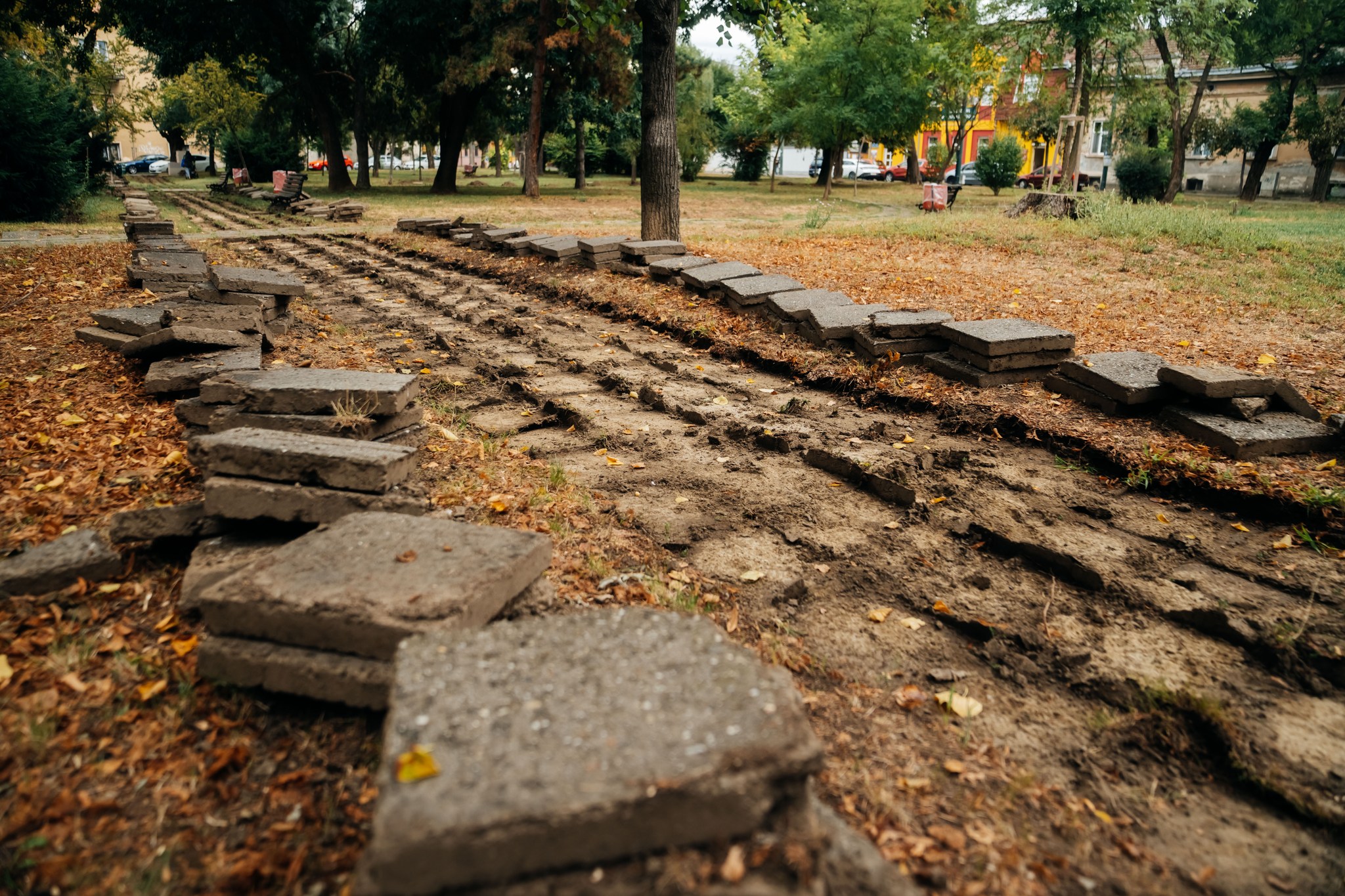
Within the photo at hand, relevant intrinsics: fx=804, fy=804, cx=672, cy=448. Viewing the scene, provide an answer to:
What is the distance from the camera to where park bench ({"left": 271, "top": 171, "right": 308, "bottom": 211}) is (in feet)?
66.2

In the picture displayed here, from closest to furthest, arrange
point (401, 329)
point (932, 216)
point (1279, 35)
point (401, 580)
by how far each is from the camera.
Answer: point (401, 580), point (401, 329), point (932, 216), point (1279, 35)

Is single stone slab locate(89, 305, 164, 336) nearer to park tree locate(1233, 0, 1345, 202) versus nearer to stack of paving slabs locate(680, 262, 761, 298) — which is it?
stack of paving slabs locate(680, 262, 761, 298)

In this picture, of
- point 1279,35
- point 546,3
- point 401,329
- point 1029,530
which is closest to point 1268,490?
point 1029,530

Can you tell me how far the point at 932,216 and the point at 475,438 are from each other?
14.9m

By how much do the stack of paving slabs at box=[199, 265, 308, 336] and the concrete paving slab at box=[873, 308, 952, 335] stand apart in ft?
15.3

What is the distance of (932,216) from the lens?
17078 millimetres

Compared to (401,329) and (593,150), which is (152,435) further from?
(593,150)

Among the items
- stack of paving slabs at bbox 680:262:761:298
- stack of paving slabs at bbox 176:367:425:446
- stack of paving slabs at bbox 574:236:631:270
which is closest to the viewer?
stack of paving slabs at bbox 176:367:425:446

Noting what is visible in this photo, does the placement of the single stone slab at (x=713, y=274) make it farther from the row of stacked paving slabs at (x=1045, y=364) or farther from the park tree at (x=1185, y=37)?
the park tree at (x=1185, y=37)

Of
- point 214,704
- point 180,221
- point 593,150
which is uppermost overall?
point 593,150

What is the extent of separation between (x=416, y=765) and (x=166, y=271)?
8.28 metres

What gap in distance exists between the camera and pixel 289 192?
66.9 feet

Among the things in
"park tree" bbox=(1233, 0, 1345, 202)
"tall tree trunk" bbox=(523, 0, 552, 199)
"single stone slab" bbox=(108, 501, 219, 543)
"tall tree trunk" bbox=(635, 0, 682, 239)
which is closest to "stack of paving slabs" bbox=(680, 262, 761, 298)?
"tall tree trunk" bbox=(635, 0, 682, 239)

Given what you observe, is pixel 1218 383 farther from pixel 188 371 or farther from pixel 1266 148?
pixel 1266 148
